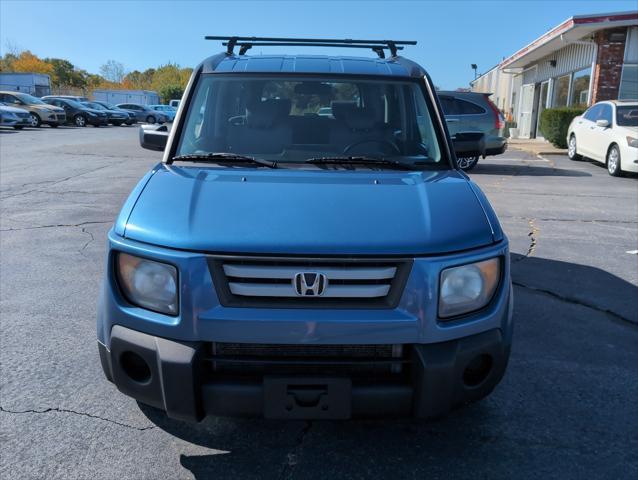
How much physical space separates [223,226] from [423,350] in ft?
3.13

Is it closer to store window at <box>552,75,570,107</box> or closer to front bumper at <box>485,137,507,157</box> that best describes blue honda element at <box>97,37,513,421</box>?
front bumper at <box>485,137,507,157</box>

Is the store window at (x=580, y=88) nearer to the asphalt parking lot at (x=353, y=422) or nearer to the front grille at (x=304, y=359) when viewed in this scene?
the asphalt parking lot at (x=353, y=422)

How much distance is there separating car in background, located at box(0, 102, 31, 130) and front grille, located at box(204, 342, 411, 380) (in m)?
27.0

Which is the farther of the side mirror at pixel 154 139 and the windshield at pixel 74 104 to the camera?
the windshield at pixel 74 104

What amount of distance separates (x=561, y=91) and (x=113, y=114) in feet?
89.0

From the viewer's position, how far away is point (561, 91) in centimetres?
2347

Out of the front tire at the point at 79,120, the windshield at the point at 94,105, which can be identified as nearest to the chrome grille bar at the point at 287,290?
the front tire at the point at 79,120

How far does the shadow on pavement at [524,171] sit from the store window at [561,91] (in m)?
9.64

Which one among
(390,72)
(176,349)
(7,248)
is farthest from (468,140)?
(7,248)

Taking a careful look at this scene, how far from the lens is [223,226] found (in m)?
2.32

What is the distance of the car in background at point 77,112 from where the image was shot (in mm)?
33875

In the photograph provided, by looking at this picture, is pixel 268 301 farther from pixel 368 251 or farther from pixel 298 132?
pixel 298 132

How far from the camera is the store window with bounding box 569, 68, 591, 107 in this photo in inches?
792

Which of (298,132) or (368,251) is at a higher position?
(298,132)
